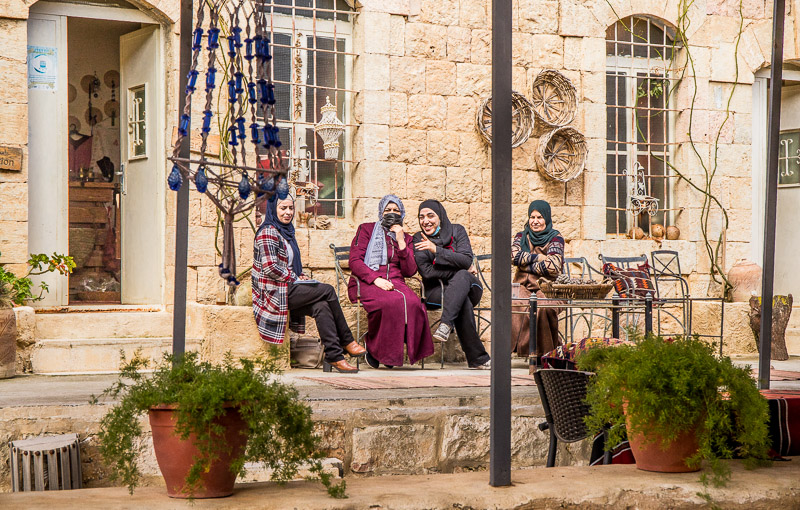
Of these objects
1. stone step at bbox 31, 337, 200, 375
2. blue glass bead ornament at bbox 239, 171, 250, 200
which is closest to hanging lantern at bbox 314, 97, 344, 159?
stone step at bbox 31, 337, 200, 375

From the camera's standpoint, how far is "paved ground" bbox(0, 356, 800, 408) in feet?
14.4

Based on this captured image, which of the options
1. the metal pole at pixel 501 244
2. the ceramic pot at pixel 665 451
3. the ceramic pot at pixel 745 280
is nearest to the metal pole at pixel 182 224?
the metal pole at pixel 501 244

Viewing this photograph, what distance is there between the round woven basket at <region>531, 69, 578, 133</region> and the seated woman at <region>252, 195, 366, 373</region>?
8.94 ft

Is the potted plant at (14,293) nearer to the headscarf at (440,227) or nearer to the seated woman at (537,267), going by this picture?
the headscarf at (440,227)

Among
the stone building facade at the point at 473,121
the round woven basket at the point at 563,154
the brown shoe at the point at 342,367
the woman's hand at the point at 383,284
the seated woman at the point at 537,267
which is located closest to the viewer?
the brown shoe at the point at 342,367

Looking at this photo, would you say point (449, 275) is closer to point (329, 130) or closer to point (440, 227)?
point (440, 227)

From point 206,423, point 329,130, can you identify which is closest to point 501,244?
point 206,423

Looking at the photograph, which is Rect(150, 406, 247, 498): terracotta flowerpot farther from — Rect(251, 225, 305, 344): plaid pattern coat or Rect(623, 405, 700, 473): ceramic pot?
Rect(251, 225, 305, 344): plaid pattern coat

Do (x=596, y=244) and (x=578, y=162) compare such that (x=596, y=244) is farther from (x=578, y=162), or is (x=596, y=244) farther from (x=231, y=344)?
(x=231, y=344)

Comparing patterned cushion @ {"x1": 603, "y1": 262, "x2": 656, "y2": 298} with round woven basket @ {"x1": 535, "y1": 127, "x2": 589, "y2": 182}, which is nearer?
patterned cushion @ {"x1": 603, "y1": 262, "x2": 656, "y2": 298}

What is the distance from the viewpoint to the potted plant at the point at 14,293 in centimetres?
563

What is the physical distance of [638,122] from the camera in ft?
28.0

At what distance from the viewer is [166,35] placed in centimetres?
699

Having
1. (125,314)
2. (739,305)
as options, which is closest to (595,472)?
(125,314)
